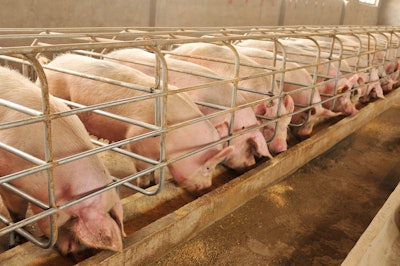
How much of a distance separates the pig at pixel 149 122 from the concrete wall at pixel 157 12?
2250mm

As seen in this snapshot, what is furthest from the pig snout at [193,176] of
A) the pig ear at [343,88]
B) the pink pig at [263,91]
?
the pig ear at [343,88]

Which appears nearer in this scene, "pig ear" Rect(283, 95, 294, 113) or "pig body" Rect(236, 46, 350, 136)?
"pig ear" Rect(283, 95, 294, 113)

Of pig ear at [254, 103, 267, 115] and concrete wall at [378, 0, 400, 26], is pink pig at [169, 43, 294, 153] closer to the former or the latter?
pig ear at [254, 103, 267, 115]

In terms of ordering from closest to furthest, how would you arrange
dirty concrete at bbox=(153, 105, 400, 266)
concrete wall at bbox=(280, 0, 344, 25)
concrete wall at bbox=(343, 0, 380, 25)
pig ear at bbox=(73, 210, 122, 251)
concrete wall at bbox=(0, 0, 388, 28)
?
pig ear at bbox=(73, 210, 122, 251)
dirty concrete at bbox=(153, 105, 400, 266)
concrete wall at bbox=(0, 0, 388, 28)
concrete wall at bbox=(280, 0, 344, 25)
concrete wall at bbox=(343, 0, 380, 25)

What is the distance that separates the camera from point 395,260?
2.55m

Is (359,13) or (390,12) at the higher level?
(390,12)

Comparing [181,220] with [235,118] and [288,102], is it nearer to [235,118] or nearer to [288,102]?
[235,118]

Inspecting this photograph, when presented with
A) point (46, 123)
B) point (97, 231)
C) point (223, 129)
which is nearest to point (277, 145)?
point (223, 129)

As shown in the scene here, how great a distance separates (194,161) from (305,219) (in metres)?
0.88

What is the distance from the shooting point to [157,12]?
6.80 metres

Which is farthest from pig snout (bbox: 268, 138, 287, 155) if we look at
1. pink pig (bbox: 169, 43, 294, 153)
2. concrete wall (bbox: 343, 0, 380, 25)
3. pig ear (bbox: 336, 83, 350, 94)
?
concrete wall (bbox: 343, 0, 380, 25)

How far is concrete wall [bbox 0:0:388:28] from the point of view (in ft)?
16.6

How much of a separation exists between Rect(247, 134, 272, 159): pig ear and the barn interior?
1 cm

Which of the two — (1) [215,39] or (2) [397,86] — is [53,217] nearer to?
(1) [215,39]
